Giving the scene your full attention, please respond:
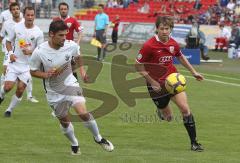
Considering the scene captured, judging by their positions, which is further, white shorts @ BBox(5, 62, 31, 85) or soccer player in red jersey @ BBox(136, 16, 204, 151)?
white shorts @ BBox(5, 62, 31, 85)

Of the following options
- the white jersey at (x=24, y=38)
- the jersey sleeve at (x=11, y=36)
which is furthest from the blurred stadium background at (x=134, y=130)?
the jersey sleeve at (x=11, y=36)

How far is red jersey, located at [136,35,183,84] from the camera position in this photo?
1105 centimetres

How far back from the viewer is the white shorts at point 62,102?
32.6ft

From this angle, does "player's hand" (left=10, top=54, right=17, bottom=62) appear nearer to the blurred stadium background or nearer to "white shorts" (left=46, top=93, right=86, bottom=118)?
the blurred stadium background

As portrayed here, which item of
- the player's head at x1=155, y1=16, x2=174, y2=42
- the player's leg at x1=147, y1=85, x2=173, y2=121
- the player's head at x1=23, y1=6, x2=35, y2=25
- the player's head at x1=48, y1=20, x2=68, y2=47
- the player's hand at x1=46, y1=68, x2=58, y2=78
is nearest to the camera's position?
the player's head at x1=48, y1=20, x2=68, y2=47

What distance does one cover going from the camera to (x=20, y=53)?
14.2 meters

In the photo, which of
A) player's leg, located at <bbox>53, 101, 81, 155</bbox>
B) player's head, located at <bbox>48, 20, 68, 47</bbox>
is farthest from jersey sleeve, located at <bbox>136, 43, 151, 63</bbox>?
player's head, located at <bbox>48, 20, 68, 47</bbox>

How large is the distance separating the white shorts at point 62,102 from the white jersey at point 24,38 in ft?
12.6

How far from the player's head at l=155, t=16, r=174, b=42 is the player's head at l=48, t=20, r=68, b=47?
1842 millimetres

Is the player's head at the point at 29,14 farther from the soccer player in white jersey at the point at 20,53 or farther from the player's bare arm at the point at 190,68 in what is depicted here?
the player's bare arm at the point at 190,68

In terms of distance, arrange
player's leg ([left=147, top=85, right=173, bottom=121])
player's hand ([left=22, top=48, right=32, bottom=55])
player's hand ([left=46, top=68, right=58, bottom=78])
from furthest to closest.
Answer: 1. player's hand ([left=22, top=48, right=32, bottom=55])
2. player's leg ([left=147, top=85, right=173, bottom=121])
3. player's hand ([left=46, top=68, right=58, bottom=78])

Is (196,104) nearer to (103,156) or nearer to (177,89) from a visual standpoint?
(177,89)

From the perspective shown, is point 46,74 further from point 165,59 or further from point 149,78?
point 165,59

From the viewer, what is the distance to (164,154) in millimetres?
10312
